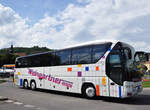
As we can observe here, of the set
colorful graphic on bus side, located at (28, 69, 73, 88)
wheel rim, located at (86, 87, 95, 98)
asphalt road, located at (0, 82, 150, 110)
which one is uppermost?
colorful graphic on bus side, located at (28, 69, 73, 88)

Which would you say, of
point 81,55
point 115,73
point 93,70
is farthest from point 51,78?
point 115,73

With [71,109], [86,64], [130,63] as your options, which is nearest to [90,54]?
[86,64]

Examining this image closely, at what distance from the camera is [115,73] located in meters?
9.93

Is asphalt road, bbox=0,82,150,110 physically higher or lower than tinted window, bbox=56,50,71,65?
lower

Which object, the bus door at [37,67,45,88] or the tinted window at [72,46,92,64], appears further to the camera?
the bus door at [37,67,45,88]

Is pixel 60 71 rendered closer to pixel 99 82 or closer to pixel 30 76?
pixel 99 82

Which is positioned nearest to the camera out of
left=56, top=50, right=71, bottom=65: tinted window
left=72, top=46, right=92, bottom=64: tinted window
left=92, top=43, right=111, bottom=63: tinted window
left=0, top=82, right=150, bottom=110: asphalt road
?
left=0, top=82, right=150, bottom=110: asphalt road

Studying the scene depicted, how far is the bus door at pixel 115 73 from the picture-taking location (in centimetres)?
971

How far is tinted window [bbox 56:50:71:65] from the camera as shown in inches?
513

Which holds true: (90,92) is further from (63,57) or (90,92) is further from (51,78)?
(51,78)

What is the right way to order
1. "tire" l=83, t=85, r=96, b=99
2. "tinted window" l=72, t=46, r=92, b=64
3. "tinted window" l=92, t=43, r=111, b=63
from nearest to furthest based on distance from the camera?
"tinted window" l=92, t=43, r=111, b=63 < "tire" l=83, t=85, r=96, b=99 < "tinted window" l=72, t=46, r=92, b=64

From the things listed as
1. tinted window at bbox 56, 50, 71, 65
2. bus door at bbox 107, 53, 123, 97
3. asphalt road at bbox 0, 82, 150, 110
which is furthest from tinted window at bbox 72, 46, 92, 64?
asphalt road at bbox 0, 82, 150, 110

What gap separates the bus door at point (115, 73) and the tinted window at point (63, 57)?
370 cm

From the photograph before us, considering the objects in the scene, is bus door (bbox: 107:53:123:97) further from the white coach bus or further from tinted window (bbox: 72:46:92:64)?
tinted window (bbox: 72:46:92:64)
